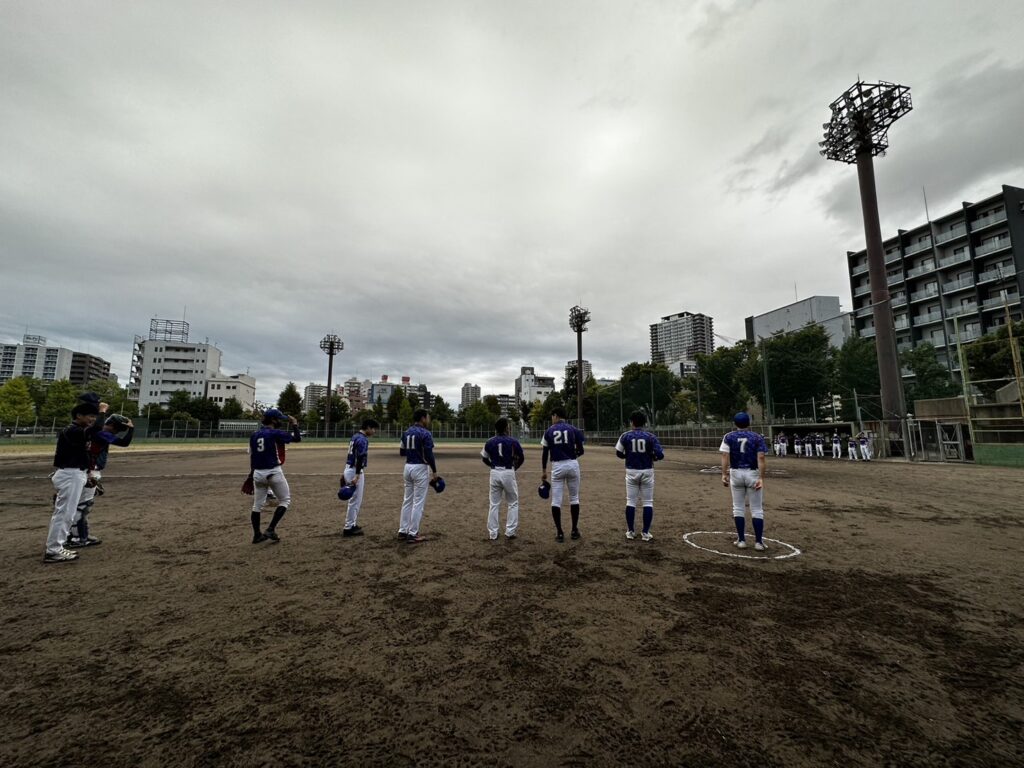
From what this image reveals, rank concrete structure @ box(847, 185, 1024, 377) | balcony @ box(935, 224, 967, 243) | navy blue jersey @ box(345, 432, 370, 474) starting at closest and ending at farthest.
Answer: navy blue jersey @ box(345, 432, 370, 474) → concrete structure @ box(847, 185, 1024, 377) → balcony @ box(935, 224, 967, 243)

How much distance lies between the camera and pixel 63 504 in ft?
21.0

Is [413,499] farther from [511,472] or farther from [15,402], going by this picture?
[15,402]

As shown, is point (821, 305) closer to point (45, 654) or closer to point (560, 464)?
point (560, 464)

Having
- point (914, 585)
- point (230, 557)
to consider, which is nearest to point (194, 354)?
point (230, 557)

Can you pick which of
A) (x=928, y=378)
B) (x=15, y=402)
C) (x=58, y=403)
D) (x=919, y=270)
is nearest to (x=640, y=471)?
(x=928, y=378)

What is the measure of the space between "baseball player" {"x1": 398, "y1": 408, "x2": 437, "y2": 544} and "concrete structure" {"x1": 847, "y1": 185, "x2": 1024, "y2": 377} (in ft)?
196

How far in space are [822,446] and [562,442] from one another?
3400 cm

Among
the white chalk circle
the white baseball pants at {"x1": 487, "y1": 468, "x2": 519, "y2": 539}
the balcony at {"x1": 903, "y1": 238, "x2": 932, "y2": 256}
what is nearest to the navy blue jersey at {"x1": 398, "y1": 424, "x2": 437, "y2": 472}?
the white baseball pants at {"x1": 487, "y1": 468, "x2": 519, "y2": 539}

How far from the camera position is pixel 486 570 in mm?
5930

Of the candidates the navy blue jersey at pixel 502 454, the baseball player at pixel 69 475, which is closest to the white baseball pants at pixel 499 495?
the navy blue jersey at pixel 502 454

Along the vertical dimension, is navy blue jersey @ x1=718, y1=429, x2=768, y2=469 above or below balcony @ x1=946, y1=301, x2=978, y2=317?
below

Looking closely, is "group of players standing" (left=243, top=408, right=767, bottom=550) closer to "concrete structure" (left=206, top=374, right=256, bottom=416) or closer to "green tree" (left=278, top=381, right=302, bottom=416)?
"green tree" (left=278, top=381, right=302, bottom=416)

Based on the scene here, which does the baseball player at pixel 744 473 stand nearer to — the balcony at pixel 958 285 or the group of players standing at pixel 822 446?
the group of players standing at pixel 822 446

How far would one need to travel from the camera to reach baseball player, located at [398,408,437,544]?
767cm
